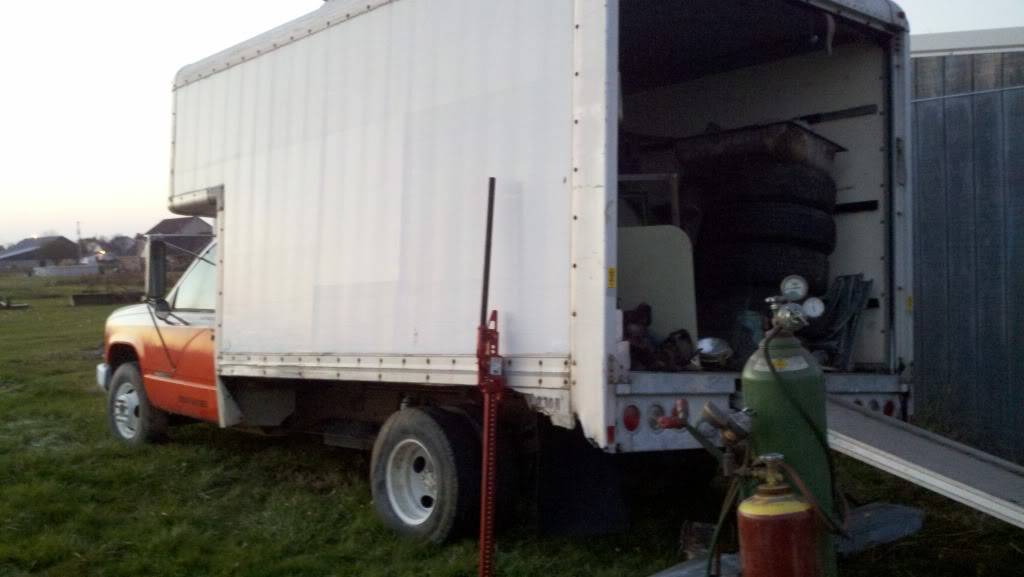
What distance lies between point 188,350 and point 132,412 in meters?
1.50

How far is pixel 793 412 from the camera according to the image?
13.0 feet

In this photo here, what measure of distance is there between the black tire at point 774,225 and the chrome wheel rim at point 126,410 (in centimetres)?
541

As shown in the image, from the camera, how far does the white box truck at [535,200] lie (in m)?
4.82

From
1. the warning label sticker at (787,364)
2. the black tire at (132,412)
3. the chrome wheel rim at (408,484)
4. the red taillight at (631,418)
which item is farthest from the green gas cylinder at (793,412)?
the black tire at (132,412)

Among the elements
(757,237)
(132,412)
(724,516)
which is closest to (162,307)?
(132,412)

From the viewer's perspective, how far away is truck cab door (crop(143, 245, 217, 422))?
774 centimetres

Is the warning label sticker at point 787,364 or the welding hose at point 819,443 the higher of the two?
the warning label sticker at point 787,364

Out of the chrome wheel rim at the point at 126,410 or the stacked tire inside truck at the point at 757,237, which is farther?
the chrome wheel rim at the point at 126,410

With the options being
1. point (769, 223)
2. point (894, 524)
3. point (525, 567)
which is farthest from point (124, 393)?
point (894, 524)

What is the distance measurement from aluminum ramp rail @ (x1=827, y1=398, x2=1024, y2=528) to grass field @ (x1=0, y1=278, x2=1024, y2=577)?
721mm

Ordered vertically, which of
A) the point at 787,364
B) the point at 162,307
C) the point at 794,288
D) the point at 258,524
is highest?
the point at 794,288

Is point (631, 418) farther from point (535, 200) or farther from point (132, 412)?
point (132, 412)

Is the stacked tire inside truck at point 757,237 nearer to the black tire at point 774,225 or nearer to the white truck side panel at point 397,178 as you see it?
the black tire at point 774,225

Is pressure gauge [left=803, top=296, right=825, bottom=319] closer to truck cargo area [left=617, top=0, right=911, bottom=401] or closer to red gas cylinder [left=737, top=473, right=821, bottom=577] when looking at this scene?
truck cargo area [left=617, top=0, right=911, bottom=401]
